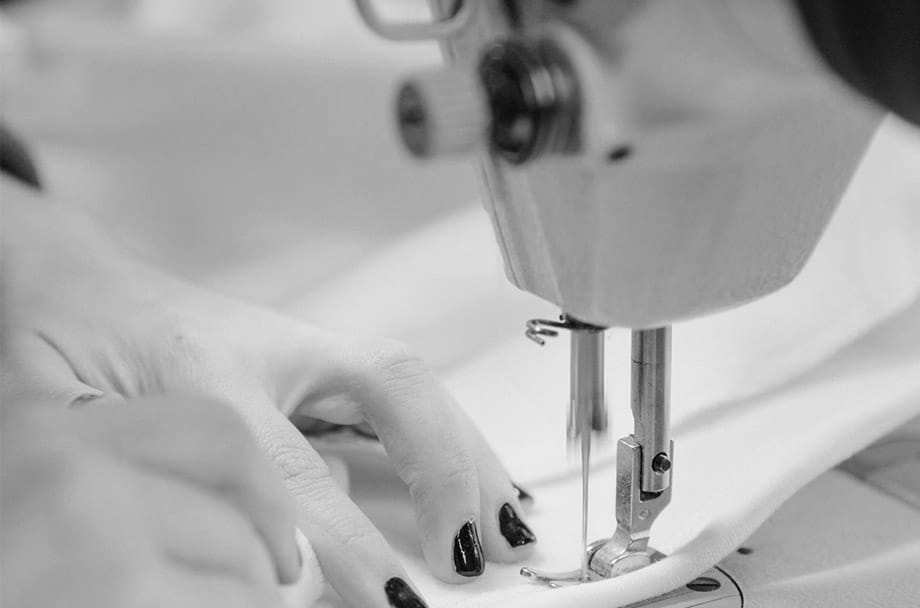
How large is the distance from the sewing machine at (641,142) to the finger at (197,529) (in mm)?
163

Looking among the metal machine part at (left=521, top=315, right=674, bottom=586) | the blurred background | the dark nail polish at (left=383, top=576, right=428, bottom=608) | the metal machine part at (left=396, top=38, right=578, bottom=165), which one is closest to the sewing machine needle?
the metal machine part at (left=521, top=315, right=674, bottom=586)

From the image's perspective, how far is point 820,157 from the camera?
63 centimetres

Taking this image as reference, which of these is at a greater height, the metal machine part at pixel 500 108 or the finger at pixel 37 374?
the metal machine part at pixel 500 108

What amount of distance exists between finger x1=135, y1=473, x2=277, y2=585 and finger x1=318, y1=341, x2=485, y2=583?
223 millimetres

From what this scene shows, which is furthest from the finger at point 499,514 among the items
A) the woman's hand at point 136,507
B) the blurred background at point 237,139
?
the blurred background at point 237,139

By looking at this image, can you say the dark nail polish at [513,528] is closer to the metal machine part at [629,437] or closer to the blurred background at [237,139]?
the metal machine part at [629,437]

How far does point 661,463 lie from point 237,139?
3.06 feet

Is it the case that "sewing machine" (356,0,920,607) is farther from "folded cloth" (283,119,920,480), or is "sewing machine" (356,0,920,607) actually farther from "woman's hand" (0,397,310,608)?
"folded cloth" (283,119,920,480)

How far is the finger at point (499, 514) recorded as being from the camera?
0.77m

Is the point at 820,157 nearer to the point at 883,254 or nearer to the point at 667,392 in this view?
the point at 667,392

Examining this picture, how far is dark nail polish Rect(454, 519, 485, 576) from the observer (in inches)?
29.5

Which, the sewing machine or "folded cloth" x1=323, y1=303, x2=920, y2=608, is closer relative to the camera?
the sewing machine

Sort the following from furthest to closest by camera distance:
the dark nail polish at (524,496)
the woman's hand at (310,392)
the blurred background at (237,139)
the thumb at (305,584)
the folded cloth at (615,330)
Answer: the blurred background at (237,139) < the folded cloth at (615,330) < the dark nail polish at (524,496) < the woman's hand at (310,392) < the thumb at (305,584)

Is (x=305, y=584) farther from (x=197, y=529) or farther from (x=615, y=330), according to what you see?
(x=615, y=330)
